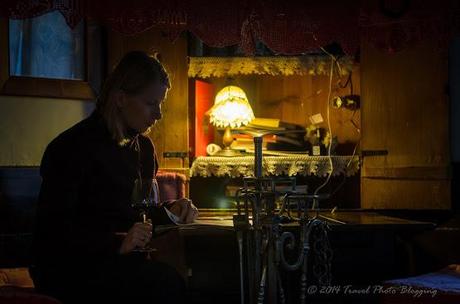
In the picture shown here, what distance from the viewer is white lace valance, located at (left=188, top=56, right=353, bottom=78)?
474 centimetres

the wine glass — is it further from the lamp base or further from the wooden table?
the lamp base

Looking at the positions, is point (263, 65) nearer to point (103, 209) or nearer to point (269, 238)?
point (103, 209)

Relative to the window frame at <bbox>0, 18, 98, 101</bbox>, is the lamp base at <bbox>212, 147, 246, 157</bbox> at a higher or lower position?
lower

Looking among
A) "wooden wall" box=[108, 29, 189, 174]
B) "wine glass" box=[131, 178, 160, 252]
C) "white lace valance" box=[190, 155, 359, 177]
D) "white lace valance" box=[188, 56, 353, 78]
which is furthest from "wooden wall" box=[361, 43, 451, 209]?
"wine glass" box=[131, 178, 160, 252]

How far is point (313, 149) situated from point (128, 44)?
1732 millimetres

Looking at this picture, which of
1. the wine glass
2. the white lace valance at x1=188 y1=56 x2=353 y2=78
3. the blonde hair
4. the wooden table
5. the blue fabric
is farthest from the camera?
the white lace valance at x1=188 y1=56 x2=353 y2=78

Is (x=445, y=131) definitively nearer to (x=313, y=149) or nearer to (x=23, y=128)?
(x=313, y=149)

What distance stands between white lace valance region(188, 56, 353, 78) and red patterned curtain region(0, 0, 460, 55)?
1.59 metres

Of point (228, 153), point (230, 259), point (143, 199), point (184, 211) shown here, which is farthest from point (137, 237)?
point (228, 153)

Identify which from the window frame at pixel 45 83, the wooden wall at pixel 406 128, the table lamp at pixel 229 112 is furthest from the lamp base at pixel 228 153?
the window frame at pixel 45 83

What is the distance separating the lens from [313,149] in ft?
16.0

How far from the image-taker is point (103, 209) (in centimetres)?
204

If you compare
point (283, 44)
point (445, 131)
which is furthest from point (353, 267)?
point (445, 131)

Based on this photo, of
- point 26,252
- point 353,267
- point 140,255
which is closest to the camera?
point 140,255
